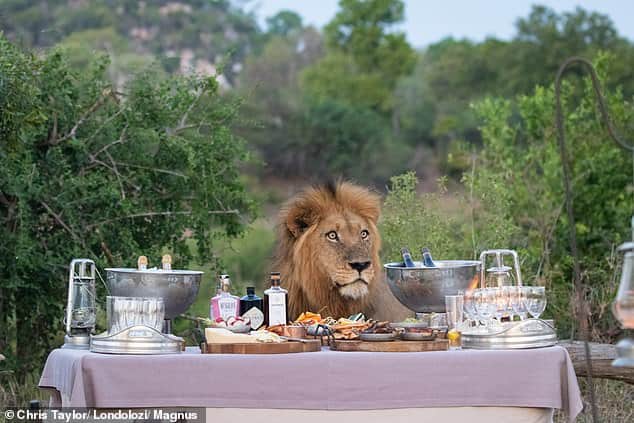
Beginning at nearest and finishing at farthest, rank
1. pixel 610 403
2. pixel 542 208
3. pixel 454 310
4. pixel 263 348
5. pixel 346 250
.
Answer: pixel 263 348 → pixel 454 310 → pixel 346 250 → pixel 610 403 → pixel 542 208

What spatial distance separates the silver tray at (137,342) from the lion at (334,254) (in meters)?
1.35

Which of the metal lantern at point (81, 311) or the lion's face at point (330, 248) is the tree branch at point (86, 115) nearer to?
the lion's face at point (330, 248)

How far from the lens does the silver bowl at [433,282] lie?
480 centimetres

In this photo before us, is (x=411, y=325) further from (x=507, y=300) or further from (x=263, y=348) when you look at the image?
(x=263, y=348)

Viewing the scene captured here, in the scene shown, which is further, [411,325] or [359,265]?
[359,265]

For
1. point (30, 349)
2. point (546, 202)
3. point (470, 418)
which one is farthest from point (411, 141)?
point (470, 418)

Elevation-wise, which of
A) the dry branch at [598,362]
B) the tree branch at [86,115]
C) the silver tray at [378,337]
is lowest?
the dry branch at [598,362]

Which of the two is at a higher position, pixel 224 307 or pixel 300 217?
pixel 300 217

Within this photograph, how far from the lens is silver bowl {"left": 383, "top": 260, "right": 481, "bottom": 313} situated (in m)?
4.80

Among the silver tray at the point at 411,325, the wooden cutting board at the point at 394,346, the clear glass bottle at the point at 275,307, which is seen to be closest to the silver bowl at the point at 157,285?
the clear glass bottle at the point at 275,307

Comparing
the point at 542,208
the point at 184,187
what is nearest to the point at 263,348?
the point at 184,187

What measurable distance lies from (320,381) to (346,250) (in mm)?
1552

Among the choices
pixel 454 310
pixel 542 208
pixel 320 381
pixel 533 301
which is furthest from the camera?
pixel 542 208

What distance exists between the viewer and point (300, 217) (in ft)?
19.2
